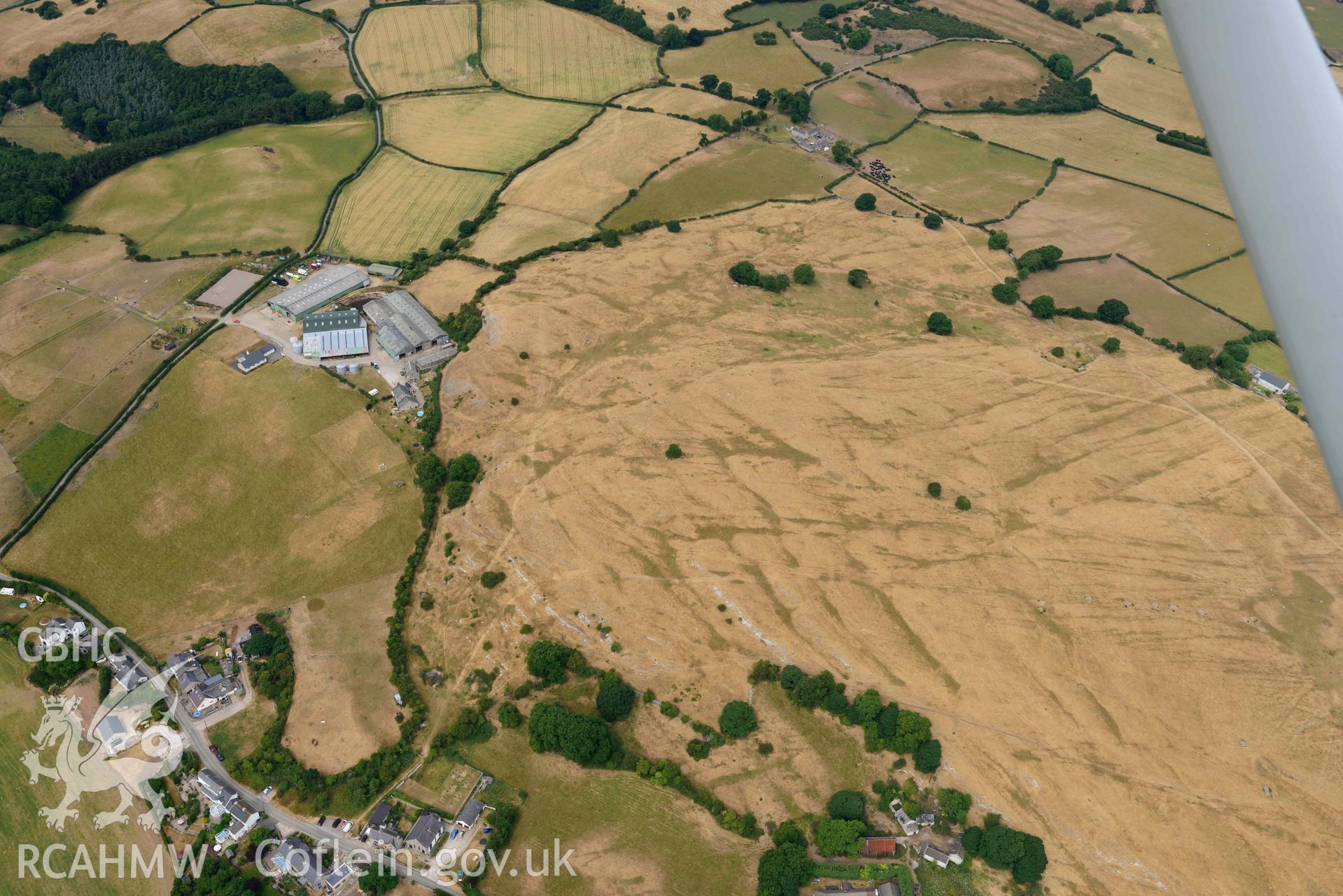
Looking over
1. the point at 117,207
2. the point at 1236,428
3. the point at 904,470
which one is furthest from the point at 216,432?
the point at 1236,428

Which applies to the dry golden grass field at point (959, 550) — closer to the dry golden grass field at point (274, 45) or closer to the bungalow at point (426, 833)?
the bungalow at point (426, 833)

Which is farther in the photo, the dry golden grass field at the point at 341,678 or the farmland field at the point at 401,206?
the farmland field at the point at 401,206

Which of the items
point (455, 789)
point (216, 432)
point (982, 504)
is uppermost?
point (982, 504)

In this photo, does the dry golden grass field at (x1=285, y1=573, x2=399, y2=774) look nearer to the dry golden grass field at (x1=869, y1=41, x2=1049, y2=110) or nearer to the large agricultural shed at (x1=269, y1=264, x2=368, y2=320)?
the large agricultural shed at (x1=269, y1=264, x2=368, y2=320)

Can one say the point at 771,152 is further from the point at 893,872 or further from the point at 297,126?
the point at 893,872

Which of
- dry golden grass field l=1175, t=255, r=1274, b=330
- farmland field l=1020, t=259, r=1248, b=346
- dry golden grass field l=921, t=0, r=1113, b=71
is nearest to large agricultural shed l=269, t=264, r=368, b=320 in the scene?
farmland field l=1020, t=259, r=1248, b=346

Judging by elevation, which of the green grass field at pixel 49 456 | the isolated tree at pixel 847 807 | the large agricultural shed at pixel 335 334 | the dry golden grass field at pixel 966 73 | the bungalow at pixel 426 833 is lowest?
the bungalow at pixel 426 833

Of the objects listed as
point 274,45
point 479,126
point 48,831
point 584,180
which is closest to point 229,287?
point 584,180

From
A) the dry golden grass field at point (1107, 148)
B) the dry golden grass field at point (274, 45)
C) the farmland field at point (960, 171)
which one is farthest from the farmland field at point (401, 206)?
the dry golden grass field at point (1107, 148)
